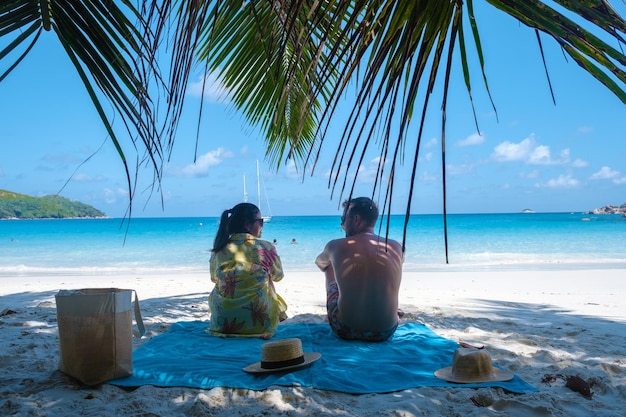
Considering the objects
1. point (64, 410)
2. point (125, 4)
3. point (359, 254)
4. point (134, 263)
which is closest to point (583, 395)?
point (359, 254)

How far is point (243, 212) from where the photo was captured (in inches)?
149

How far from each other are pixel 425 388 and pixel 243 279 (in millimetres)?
1505

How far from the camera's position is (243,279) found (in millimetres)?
3600

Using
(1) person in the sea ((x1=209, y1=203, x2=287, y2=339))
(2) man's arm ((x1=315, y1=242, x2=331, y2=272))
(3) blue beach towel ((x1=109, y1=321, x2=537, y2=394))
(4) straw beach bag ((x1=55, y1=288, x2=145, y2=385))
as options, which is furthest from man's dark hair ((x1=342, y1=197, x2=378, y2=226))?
(4) straw beach bag ((x1=55, y1=288, x2=145, y2=385))

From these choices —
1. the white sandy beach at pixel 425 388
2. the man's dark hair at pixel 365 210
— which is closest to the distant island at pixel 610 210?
the white sandy beach at pixel 425 388

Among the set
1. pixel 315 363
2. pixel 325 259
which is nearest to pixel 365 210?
pixel 325 259

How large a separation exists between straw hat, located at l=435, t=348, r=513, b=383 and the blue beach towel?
2.0 inches

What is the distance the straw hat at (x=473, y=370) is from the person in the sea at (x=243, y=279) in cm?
139

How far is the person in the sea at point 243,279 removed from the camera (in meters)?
3.61

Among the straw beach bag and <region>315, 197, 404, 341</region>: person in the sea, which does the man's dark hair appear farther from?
the straw beach bag

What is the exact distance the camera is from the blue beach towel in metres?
2.59

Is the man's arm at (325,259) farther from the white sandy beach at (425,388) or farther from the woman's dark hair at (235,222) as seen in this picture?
the white sandy beach at (425,388)

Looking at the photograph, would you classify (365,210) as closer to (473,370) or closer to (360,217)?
(360,217)

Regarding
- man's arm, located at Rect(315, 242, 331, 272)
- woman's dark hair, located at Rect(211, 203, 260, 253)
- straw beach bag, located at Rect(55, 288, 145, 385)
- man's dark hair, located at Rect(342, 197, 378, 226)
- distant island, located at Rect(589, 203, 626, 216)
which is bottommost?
straw beach bag, located at Rect(55, 288, 145, 385)
